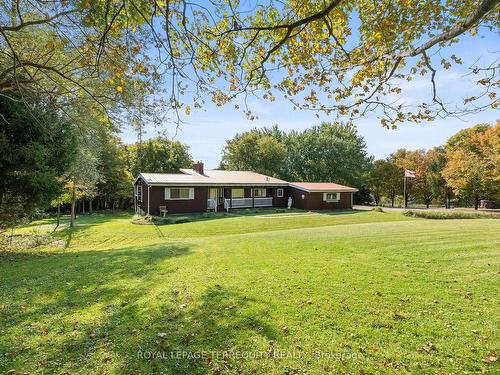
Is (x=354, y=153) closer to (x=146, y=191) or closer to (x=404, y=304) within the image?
(x=146, y=191)

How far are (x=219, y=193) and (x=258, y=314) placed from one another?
25185 mm

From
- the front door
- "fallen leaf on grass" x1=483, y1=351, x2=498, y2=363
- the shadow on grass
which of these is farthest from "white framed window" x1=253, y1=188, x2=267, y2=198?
"fallen leaf on grass" x1=483, y1=351, x2=498, y2=363

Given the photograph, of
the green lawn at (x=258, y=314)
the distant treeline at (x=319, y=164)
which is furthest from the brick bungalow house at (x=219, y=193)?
the green lawn at (x=258, y=314)

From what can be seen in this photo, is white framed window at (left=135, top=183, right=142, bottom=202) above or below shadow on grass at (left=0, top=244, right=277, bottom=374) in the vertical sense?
above

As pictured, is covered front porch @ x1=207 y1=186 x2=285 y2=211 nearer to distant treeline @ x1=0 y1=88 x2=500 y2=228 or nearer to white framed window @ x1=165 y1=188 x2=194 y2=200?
white framed window @ x1=165 y1=188 x2=194 y2=200

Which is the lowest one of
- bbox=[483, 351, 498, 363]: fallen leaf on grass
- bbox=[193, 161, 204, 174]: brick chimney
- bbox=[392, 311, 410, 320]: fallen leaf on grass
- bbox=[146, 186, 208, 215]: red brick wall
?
bbox=[483, 351, 498, 363]: fallen leaf on grass

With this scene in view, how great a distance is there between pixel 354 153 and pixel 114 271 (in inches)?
1772

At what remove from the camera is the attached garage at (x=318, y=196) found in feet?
104

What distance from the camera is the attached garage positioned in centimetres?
3178

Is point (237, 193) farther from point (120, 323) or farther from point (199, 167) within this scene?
point (120, 323)

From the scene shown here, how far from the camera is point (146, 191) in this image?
2503cm

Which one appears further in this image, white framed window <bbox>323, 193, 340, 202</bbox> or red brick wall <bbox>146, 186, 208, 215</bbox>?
white framed window <bbox>323, 193, 340, 202</bbox>

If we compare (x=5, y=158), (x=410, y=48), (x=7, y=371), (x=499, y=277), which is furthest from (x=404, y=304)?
(x=5, y=158)

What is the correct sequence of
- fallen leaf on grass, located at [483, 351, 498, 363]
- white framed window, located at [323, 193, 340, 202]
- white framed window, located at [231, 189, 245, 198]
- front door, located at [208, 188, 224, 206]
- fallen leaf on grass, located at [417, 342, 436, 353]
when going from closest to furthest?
fallen leaf on grass, located at [483, 351, 498, 363] < fallen leaf on grass, located at [417, 342, 436, 353] < front door, located at [208, 188, 224, 206] < white framed window, located at [231, 189, 245, 198] < white framed window, located at [323, 193, 340, 202]
